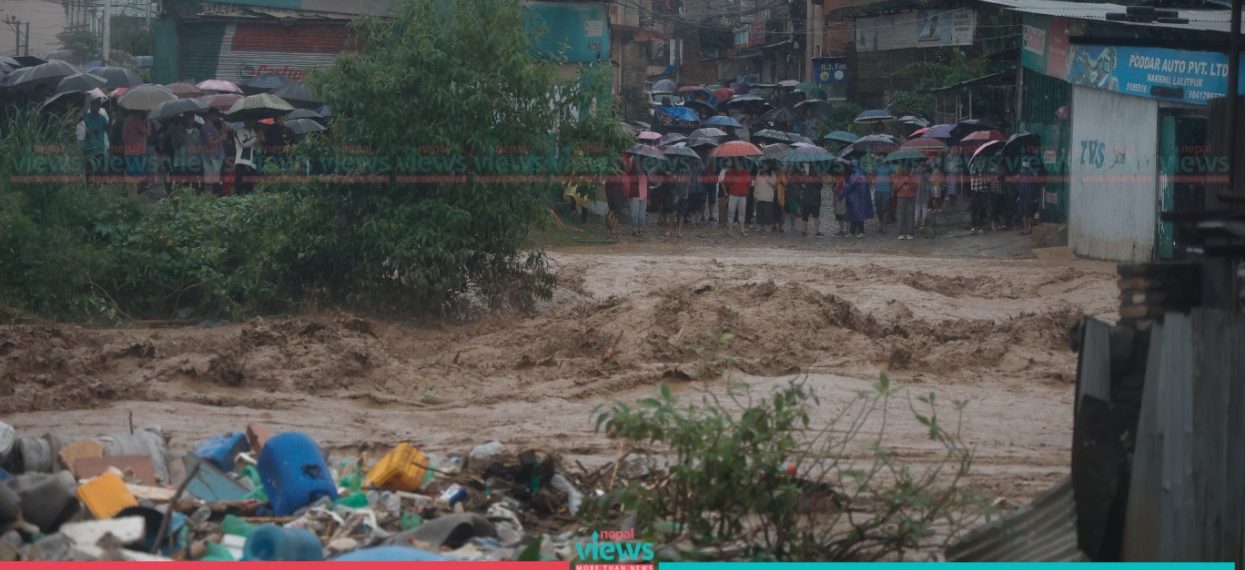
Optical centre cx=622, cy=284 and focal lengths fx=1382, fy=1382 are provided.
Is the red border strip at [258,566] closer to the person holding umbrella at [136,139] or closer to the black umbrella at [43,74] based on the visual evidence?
the person holding umbrella at [136,139]

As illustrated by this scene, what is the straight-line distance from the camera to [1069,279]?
1809 cm

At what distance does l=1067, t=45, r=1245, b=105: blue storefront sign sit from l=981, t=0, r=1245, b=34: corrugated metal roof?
403 mm

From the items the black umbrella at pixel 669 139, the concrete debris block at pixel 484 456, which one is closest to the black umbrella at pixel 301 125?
the black umbrella at pixel 669 139

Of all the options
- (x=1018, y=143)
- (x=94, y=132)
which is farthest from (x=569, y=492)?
(x=1018, y=143)

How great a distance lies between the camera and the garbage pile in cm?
618

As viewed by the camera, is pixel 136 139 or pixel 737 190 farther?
pixel 737 190

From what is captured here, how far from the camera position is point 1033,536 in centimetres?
642

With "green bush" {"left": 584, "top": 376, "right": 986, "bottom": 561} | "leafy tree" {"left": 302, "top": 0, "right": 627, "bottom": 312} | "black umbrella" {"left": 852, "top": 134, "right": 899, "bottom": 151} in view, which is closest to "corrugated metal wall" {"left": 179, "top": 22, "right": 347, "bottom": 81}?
"black umbrella" {"left": 852, "top": 134, "right": 899, "bottom": 151}

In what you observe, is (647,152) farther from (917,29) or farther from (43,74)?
(917,29)

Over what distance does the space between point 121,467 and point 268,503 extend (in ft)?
3.07

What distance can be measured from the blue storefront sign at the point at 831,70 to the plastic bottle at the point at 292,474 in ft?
122

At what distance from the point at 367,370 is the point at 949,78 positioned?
2523 centimetres

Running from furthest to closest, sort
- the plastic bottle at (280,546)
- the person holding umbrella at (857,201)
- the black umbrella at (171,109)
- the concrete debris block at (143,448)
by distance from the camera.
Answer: the person holding umbrella at (857,201), the black umbrella at (171,109), the concrete debris block at (143,448), the plastic bottle at (280,546)

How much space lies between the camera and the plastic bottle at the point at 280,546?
600 centimetres
